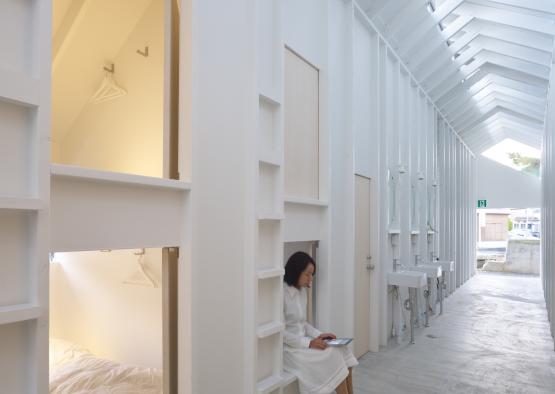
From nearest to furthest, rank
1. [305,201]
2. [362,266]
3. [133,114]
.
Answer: [305,201] → [133,114] → [362,266]

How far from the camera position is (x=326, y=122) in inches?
171

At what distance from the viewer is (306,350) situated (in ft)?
11.2

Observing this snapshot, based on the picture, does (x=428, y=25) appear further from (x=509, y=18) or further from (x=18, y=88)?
(x=18, y=88)

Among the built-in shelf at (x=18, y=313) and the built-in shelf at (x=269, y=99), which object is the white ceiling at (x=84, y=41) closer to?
the built-in shelf at (x=269, y=99)

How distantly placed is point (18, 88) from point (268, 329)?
2182 millimetres

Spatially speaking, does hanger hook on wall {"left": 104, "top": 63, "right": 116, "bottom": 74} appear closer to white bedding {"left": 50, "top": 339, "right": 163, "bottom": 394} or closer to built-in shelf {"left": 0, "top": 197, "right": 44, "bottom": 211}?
white bedding {"left": 50, "top": 339, "right": 163, "bottom": 394}

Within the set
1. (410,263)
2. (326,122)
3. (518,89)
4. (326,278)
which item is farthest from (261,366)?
(518,89)

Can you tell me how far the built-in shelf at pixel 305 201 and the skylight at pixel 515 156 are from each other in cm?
1322

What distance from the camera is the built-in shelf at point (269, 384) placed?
3.01 metres

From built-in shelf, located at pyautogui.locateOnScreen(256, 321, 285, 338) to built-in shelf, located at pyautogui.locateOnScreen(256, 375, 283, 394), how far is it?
0.34m

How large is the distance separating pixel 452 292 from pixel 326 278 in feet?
25.4

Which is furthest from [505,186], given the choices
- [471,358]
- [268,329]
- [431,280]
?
[268,329]

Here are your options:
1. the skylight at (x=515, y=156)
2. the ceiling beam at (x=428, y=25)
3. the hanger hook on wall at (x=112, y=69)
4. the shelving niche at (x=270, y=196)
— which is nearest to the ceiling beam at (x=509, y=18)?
the ceiling beam at (x=428, y=25)

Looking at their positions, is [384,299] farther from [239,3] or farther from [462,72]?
[462,72]
